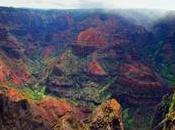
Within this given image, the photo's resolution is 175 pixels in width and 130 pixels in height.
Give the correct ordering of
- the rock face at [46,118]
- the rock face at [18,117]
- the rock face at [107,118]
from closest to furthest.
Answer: the rock face at [107,118], the rock face at [46,118], the rock face at [18,117]

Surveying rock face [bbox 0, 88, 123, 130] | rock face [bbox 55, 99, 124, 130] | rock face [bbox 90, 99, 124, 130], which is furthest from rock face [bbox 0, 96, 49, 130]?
rock face [bbox 90, 99, 124, 130]

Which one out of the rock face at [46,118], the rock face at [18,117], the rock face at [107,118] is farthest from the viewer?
the rock face at [18,117]

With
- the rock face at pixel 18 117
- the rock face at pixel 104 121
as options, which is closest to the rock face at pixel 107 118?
the rock face at pixel 104 121

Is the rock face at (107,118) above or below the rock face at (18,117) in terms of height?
above

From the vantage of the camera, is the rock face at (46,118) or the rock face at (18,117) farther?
the rock face at (18,117)

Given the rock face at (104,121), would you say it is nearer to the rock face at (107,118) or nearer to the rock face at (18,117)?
the rock face at (107,118)

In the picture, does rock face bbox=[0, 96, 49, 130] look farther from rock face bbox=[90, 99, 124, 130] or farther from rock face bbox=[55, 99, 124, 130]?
rock face bbox=[90, 99, 124, 130]

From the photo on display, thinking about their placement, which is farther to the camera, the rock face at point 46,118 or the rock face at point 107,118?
the rock face at point 46,118

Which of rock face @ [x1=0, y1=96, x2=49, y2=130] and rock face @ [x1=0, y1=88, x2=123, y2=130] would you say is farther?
rock face @ [x1=0, y1=96, x2=49, y2=130]

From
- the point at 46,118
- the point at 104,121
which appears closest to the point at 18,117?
the point at 46,118

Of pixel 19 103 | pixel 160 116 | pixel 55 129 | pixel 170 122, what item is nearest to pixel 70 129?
pixel 55 129

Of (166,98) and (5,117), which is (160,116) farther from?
(5,117)
